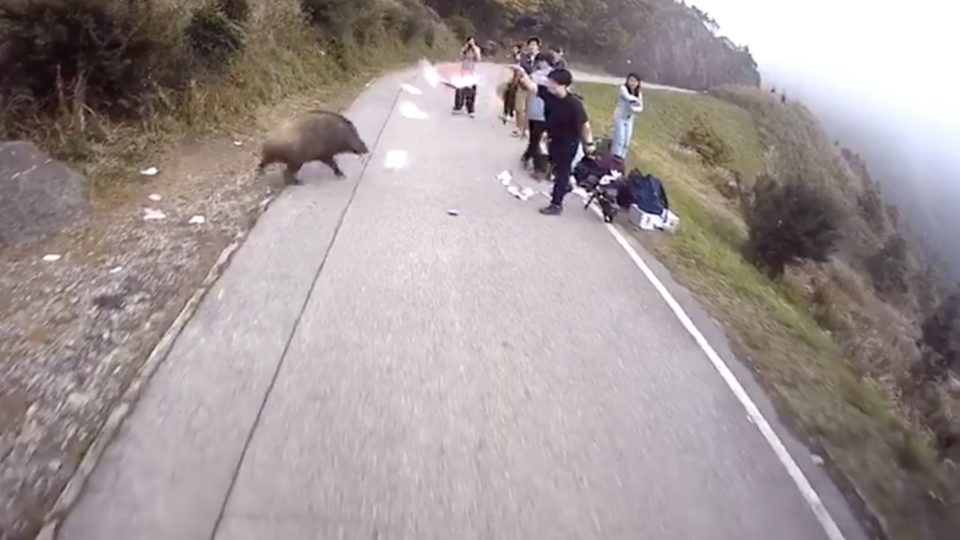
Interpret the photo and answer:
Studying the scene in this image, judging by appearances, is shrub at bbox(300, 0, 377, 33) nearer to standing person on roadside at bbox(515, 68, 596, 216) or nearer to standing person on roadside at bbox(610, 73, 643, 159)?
standing person on roadside at bbox(610, 73, 643, 159)

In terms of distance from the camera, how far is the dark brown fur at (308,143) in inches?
500

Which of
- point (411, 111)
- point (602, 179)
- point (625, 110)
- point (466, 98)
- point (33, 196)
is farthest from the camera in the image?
point (466, 98)

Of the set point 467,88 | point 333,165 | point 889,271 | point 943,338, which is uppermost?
point 333,165

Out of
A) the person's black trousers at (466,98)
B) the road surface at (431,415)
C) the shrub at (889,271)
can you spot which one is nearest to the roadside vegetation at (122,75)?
the road surface at (431,415)

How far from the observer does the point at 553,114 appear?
1246cm

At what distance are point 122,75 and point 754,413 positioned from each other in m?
9.93

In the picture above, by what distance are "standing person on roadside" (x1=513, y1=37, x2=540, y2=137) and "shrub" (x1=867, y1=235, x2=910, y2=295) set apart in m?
14.4

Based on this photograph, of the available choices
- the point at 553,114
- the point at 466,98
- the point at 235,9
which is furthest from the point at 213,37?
the point at 466,98

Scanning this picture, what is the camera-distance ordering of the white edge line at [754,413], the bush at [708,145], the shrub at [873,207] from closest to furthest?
the white edge line at [754,413] → the bush at [708,145] → the shrub at [873,207]

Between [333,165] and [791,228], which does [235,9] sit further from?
[791,228]

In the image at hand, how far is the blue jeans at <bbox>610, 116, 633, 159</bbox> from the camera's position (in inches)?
591

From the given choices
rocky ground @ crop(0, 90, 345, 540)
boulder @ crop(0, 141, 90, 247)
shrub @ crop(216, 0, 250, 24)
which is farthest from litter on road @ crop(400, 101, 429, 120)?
boulder @ crop(0, 141, 90, 247)

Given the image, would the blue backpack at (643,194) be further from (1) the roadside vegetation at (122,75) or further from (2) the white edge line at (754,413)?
(1) the roadside vegetation at (122,75)

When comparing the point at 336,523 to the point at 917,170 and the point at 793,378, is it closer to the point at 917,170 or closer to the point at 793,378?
the point at 793,378
